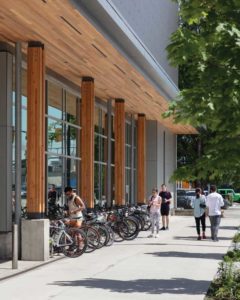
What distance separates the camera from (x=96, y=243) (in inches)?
689

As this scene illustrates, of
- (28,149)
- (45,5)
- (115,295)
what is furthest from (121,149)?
(115,295)

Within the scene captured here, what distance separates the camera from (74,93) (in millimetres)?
22875

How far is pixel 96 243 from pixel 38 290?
6.70m

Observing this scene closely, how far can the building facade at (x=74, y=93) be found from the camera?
14.5m

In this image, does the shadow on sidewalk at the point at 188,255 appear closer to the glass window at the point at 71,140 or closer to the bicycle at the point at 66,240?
the bicycle at the point at 66,240

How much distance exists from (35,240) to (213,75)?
263 inches

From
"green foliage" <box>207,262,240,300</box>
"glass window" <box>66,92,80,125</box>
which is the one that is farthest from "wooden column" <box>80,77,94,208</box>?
"green foliage" <box>207,262,240,300</box>

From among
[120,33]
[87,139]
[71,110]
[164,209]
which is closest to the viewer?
[120,33]

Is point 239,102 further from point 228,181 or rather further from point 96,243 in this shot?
point 96,243

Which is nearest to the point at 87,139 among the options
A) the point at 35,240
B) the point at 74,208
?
the point at 74,208

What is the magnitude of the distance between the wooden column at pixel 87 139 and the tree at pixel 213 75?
418 inches

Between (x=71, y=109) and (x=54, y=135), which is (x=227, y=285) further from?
(x=71, y=109)

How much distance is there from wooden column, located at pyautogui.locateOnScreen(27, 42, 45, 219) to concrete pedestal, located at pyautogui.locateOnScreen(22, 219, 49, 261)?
1.08 ft

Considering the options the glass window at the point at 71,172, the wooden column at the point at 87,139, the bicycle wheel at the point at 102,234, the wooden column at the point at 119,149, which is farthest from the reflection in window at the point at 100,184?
the bicycle wheel at the point at 102,234
